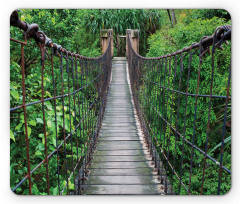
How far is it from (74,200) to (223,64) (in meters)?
2.47

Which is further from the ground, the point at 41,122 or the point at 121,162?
the point at 41,122

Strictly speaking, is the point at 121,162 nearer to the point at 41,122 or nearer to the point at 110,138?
the point at 110,138

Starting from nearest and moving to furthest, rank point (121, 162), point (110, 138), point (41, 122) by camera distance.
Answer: point (41, 122) → point (121, 162) → point (110, 138)

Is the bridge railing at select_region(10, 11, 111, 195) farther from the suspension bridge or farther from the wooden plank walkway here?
the wooden plank walkway

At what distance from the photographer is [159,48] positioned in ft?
11.7

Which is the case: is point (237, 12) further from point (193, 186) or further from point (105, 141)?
point (193, 186)

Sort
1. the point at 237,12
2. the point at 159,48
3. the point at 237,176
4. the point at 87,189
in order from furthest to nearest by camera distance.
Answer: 1. the point at 159,48
2. the point at 87,189
3. the point at 237,12
4. the point at 237,176

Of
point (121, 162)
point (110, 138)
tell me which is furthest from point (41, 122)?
point (110, 138)

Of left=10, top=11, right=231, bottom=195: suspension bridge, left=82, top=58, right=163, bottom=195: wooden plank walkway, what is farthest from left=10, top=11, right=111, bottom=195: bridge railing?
left=82, top=58, right=163, bottom=195: wooden plank walkway

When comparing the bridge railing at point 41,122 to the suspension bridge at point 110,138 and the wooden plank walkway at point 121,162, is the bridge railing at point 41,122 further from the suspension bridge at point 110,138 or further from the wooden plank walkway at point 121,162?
the wooden plank walkway at point 121,162

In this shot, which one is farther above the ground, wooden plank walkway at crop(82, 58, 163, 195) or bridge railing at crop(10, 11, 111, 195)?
bridge railing at crop(10, 11, 111, 195)

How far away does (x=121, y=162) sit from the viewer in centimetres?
176

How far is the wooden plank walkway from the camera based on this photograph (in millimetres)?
1410

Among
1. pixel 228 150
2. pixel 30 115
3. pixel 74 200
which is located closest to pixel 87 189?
pixel 74 200
